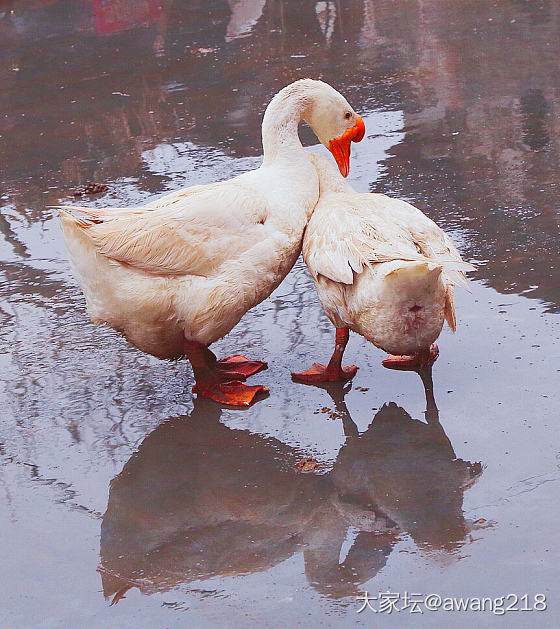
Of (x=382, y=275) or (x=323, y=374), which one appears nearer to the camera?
(x=382, y=275)

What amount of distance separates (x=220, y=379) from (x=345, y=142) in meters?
1.45

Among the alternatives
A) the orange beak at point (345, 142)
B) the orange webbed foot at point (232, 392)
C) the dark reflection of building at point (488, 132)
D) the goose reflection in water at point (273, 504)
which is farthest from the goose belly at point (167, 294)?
the dark reflection of building at point (488, 132)

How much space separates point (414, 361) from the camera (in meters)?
→ 4.62

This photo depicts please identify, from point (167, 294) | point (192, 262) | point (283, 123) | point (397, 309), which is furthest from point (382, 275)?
point (283, 123)

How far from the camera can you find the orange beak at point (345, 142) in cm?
508

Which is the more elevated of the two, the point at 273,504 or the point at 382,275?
the point at 382,275

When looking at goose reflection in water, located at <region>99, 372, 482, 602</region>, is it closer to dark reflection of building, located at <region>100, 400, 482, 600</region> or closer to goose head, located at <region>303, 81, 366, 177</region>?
dark reflection of building, located at <region>100, 400, 482, 600</region>

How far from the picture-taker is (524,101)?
26.9 ft

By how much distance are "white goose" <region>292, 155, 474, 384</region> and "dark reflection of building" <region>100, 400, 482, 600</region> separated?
15.1 inches

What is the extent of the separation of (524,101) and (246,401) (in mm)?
4893

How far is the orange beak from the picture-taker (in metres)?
5.08

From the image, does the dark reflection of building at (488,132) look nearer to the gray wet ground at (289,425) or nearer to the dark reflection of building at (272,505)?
the gray wet ground at (289,425)

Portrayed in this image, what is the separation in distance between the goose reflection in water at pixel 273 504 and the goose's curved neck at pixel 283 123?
1.44m

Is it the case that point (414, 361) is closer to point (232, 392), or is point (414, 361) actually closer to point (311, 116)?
point (232, 392)
